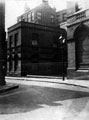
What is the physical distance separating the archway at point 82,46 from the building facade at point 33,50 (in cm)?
1068

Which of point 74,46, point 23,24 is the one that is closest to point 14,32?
point 23,24

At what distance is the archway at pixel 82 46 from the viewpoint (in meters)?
20.2

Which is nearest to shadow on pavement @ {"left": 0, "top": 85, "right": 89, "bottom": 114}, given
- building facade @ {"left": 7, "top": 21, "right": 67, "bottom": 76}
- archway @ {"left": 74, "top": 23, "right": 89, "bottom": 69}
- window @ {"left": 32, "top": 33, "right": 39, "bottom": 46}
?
archway @ {"left": 74, "top": 23, "right": 89, "bottom": 69}

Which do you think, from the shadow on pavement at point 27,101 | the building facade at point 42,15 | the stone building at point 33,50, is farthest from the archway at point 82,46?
the building facade at point 42,15

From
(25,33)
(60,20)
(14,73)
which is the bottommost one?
(14,73)

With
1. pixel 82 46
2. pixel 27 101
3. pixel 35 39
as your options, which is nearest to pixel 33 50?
pixel 35 39

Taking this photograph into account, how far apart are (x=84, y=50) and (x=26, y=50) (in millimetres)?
11941

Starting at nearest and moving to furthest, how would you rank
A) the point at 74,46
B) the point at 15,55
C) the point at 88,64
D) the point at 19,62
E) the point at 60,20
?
the point at 88,64 → the point at 74,46 → the point at 19,62 → the point at 15,55 → the point at 60,20

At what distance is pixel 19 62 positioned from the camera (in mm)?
29734

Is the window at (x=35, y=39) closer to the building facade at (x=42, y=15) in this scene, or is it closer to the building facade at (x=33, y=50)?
the building facade at (x=33, y=50)

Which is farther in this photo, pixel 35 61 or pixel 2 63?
pixel 35 61

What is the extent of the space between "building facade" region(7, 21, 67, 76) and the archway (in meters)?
10.7

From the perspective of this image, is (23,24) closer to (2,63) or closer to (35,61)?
(35,61)

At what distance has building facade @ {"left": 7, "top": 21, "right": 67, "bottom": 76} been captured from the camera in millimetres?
29797
